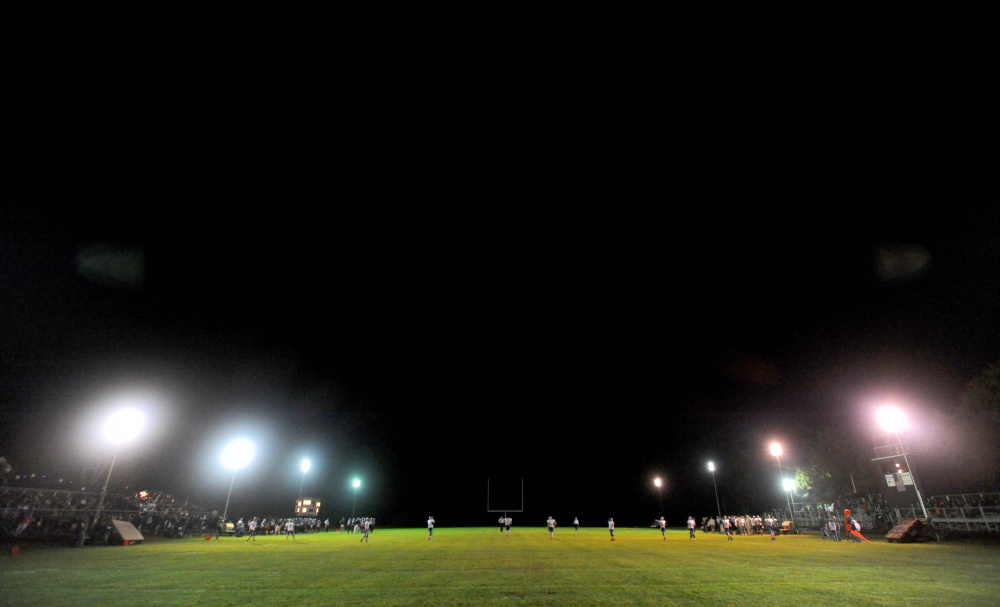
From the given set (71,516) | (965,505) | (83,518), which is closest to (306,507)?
(83,518)

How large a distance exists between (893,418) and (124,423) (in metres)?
52.8

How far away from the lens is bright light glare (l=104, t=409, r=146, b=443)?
2769 cm

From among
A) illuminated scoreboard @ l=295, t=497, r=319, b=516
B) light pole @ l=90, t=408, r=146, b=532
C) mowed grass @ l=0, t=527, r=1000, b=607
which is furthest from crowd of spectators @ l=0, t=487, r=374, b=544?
illuminated scoreboard @ l=295, t=497, r=319, b=516

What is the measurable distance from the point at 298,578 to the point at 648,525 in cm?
6192

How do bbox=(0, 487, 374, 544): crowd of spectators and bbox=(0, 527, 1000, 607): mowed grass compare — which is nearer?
bbox=(0, 527, 1000, 607): mowed grass

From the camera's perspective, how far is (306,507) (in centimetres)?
5703

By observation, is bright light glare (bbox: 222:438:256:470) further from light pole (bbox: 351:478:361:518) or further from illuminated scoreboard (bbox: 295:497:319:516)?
light pole (bbox: 351:478:361:518)

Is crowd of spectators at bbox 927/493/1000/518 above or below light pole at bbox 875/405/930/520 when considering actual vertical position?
below

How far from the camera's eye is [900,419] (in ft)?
106

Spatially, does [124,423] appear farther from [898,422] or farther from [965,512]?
[965,512]

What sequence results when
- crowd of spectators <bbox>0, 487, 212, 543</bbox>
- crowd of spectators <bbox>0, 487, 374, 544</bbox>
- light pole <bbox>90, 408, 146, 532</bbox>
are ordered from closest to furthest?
1. crowd of spectators <bbox>0, 487, 212, 543</bbox>
2. crowd of spectators <bbox>0, 487, 374, 544</bbox>
3. light pole <bbox>90, 408, 146, 532</bbox>

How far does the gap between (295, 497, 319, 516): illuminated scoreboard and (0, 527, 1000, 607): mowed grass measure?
4134 centimetres

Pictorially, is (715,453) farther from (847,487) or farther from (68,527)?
(68,527)

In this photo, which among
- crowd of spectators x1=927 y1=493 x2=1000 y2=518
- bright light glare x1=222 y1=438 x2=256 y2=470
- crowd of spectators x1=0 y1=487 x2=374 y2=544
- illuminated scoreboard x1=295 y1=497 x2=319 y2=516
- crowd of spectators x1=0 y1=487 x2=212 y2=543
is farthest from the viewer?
illuminated scoreboard x1=295 y1=497 x2=319 y2=516
